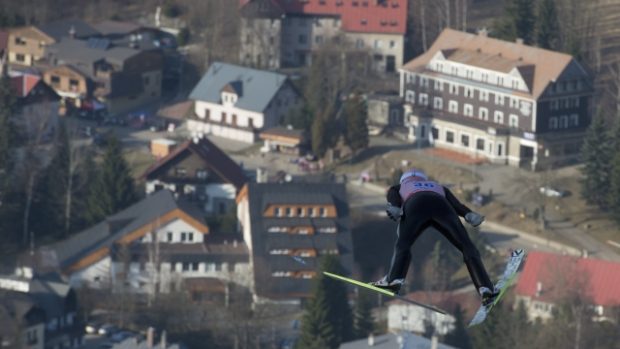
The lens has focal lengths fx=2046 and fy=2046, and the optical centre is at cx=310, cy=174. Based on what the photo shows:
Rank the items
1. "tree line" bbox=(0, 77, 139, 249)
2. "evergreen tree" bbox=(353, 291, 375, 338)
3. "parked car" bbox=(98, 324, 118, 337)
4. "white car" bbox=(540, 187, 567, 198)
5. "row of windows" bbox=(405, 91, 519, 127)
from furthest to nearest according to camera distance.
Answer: "row of windows" bbox=(405, 91, 519, 127)
"white car" bbox=(540, 187, 567, 198)
"tree line" bbox=(0, 77, 139, 249)
"parked car" bbox=(98, 324, 118, 337)
"evergreen tree" bbox=(353, 291, 375, 338)

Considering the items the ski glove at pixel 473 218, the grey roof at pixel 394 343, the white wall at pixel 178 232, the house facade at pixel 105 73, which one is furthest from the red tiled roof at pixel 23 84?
the ski glove at pixel 473 218

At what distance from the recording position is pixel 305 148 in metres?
40.9

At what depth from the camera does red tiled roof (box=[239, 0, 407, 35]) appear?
4703 cm

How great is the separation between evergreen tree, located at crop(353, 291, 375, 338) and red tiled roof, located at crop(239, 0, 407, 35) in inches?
660

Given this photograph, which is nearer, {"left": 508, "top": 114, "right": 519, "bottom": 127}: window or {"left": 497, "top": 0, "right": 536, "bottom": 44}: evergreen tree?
{"left": 508, "top": 114, "right": 519, "bottom": 127}: window

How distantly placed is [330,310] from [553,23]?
49.2 ft

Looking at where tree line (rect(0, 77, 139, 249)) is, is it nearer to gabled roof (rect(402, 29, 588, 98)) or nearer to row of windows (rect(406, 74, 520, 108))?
row of windows (rect(406, 74, 520, 108))

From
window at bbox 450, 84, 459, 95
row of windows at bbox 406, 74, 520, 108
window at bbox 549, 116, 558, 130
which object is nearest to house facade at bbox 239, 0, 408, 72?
row of windows at bbox 406, 74, 520, 108

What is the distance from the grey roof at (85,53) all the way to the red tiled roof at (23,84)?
3.36 meters

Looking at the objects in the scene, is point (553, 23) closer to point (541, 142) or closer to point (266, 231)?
point (541, 142)

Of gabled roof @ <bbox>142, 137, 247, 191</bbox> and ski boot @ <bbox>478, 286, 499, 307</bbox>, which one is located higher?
ski boot @ <bbox>478, 286, 499, 307</bbox>

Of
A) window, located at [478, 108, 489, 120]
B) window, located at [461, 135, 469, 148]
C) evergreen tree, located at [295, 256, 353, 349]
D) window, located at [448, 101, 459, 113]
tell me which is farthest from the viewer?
window, located at [448, 101, 459, 113]

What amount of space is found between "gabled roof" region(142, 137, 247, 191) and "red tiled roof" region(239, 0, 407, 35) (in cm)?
908

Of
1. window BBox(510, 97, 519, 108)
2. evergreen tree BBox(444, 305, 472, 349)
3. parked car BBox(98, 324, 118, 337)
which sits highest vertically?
window BBox(510, 97, 519, 108)
